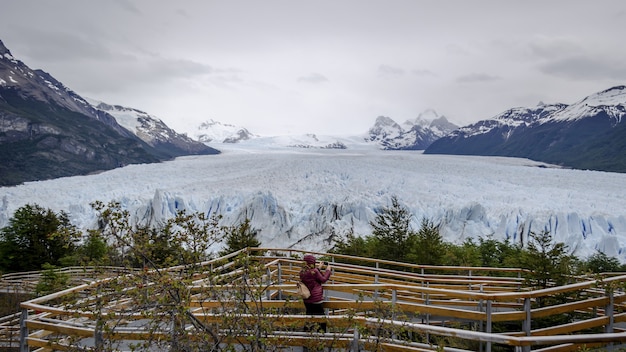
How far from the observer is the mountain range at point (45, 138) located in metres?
81.7

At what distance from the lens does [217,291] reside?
4.38 m

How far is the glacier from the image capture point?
69.5 feet

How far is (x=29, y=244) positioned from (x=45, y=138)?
83343mm

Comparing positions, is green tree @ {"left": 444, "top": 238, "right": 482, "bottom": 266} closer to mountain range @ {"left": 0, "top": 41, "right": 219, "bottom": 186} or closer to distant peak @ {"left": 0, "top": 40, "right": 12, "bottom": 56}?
mountain range @ {"left": 0, "top": 41, "right": 219, "bottom": 186}

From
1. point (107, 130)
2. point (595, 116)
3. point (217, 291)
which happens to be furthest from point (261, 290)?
point (595, 116)

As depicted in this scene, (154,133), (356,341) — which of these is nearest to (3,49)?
(154,133)

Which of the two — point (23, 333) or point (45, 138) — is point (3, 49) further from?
point (23, 333)

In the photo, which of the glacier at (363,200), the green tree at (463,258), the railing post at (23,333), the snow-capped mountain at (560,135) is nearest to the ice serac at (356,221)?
the glacier at (363,200)

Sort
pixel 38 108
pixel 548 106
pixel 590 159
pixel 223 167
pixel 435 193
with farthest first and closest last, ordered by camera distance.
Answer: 1. pixel 548 106
2. pixel 38 108
3. pixel 590 159
4. pixel 223 167
5. pixel 435 193

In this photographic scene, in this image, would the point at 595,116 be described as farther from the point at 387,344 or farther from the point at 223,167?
the point at 387,344

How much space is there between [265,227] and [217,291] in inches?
834

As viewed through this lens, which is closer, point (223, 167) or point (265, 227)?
point (265, 227)

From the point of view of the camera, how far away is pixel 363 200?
83.9 feet

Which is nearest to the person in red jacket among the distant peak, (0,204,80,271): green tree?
(0,204,80,271): green tree
